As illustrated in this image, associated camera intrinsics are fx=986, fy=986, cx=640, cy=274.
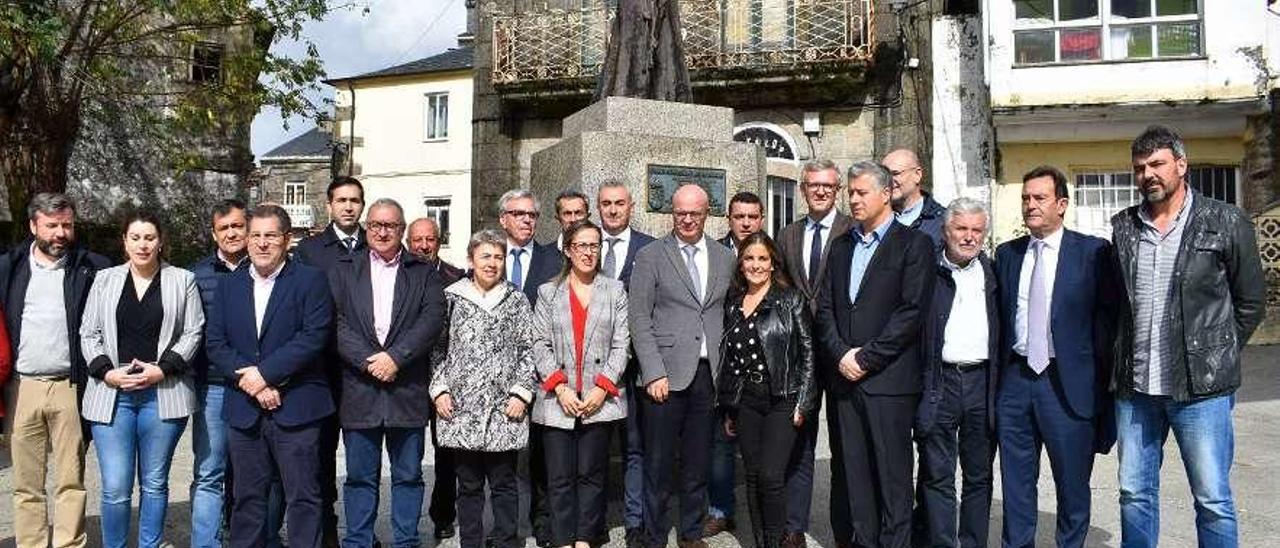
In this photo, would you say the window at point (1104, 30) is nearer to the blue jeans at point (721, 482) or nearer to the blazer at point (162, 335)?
the blue jeans at point (721, 482)

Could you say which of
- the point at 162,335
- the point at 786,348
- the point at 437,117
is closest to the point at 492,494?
the point at 786,348

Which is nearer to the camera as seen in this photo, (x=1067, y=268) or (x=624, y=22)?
(x=1067, y=268)

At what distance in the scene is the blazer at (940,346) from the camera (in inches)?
180

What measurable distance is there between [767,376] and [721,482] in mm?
974

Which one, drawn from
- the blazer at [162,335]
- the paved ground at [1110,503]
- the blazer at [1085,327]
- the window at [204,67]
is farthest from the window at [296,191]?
the blazer at [1085,327]

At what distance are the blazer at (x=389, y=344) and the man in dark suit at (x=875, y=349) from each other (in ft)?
6.23

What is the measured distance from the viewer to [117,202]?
22016mm

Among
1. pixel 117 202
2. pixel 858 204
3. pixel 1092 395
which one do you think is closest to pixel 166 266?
pixel 858 204

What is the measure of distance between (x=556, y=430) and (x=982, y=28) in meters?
14.9

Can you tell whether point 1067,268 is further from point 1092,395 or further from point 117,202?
point 117,202

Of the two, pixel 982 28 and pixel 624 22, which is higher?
pixel 982 28

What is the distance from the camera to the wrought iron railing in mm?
18375

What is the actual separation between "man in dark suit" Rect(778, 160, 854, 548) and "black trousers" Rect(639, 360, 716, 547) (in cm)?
45

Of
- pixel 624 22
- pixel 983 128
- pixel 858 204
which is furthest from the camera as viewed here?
pixel 983 128
